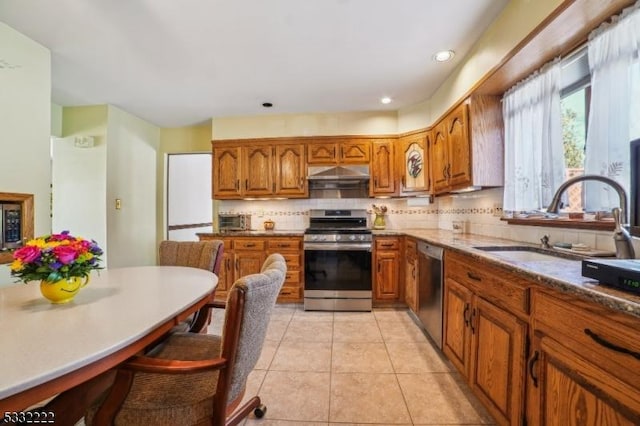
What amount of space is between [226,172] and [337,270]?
2017 mm

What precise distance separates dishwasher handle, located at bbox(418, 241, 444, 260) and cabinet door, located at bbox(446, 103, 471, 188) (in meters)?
0.65

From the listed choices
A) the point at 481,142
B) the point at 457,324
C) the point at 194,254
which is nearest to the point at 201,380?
the point at 194,254

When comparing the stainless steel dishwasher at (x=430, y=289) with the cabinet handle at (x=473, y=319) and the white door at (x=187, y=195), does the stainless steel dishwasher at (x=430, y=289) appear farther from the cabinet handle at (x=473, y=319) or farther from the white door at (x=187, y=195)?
the white door at (x=187, y=195)

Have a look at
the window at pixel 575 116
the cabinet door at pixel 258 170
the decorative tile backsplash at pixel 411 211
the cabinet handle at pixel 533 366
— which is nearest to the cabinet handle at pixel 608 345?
the cabinet handle at pixel 533 366

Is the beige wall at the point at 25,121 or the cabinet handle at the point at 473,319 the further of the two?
the beige wall at the point at 25,121

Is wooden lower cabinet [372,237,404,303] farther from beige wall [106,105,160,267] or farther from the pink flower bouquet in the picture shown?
beige wall [106,105,160,267]

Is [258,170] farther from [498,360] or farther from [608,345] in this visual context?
[608,345]

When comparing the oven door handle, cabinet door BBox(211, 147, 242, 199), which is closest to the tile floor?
the oven door handle

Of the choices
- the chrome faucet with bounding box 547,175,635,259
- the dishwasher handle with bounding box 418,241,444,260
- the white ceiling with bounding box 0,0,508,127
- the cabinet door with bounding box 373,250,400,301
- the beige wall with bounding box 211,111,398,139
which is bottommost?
the cabinet door with bounding box 373,250,400,301

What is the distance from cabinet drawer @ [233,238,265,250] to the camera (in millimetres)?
3367

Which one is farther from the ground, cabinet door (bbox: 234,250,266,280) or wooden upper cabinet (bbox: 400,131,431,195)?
wooden upper cabinet (bbox: 400,131,431,195)

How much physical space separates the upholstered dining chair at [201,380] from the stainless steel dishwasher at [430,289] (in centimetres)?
159

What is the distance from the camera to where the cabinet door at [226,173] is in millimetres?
3752

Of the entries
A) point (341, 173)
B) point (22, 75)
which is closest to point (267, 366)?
point (341, 173)
